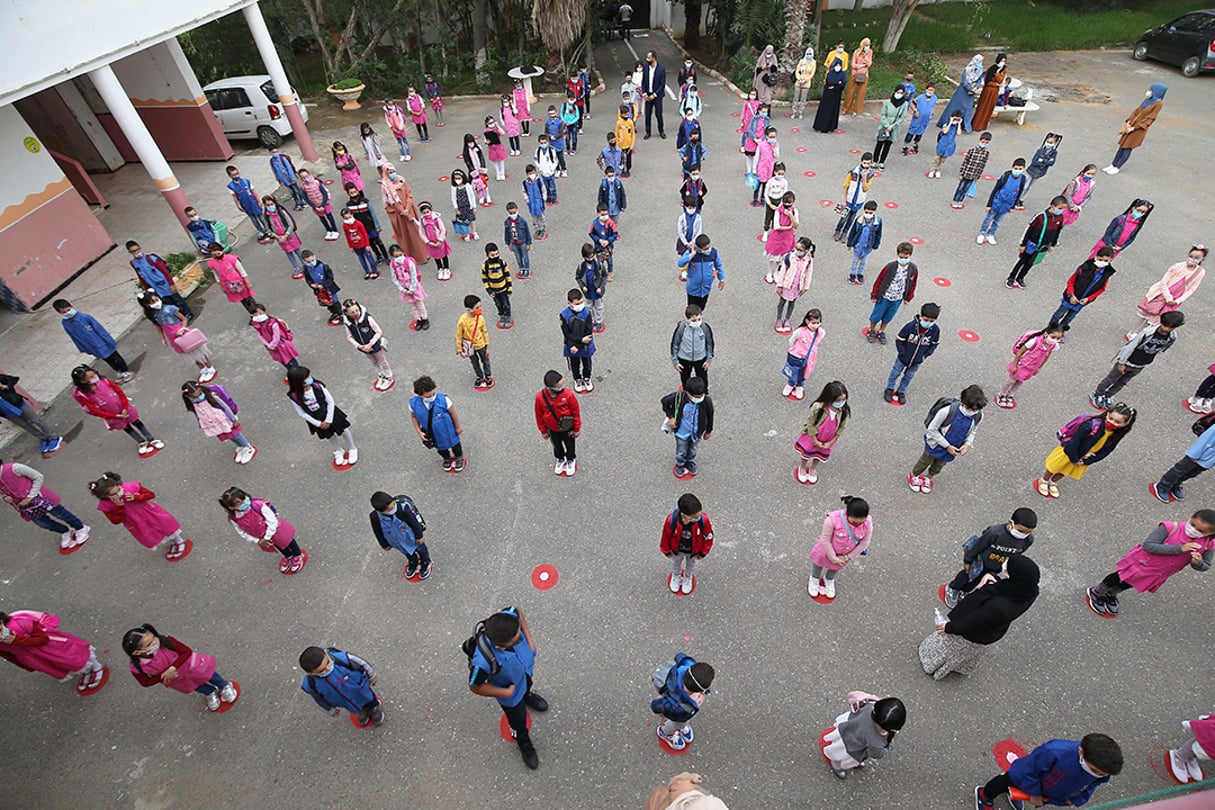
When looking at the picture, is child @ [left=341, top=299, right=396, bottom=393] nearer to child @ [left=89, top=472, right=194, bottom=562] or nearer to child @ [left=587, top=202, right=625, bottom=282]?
child @ [left=89, top=472, right=194, bottom=562]

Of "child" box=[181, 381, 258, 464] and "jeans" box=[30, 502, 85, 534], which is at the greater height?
"child" box=[181, 381, 258, 464]

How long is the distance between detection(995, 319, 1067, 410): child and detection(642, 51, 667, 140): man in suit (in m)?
12.0

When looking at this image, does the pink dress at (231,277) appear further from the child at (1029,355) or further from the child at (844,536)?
the child at (1029,355)

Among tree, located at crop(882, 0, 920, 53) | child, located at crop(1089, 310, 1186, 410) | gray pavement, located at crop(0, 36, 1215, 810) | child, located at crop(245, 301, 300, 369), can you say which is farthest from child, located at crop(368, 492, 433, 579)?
tree, located at crop(882, 0, 920, 53)

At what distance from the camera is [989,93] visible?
14.8m

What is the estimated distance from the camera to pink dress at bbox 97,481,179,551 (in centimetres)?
594

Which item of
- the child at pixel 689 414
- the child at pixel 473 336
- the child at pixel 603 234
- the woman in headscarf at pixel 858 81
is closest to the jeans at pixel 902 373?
the child at pixel 689 414

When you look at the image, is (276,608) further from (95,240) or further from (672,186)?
(672,186)

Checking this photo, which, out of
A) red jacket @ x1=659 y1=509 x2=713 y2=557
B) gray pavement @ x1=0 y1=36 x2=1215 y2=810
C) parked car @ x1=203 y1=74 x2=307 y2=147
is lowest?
gray pavement @ x1=0 y1=36 x2=1215 y2=810

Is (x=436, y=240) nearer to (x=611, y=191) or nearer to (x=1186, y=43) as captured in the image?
(x=611, y=191)

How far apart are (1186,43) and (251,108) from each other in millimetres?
28313

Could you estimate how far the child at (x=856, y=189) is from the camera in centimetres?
995

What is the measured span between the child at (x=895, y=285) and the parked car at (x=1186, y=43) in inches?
734

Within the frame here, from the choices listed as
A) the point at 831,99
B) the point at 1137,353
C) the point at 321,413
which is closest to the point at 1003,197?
the point at 1137,353
